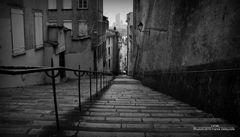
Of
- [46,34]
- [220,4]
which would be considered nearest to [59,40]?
[46,34]

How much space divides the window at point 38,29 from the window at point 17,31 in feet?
5.40

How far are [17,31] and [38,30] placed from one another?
→ 2.47 metres

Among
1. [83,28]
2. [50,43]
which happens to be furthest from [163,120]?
[83,28]

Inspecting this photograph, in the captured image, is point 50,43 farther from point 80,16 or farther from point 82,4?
point 82,4

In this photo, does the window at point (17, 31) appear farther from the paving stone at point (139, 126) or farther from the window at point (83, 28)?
the window at point (83, 28)

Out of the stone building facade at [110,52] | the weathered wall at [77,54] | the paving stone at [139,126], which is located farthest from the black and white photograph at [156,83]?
the stone building facade at [110,52]

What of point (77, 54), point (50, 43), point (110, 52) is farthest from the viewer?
point (110, 52)


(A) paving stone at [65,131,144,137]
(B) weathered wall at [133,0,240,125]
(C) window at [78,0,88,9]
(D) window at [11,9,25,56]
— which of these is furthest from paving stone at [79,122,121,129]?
(C) window at [78,0,88,9]

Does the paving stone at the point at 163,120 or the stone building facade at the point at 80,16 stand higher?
the stone building facade at the point at 80,16

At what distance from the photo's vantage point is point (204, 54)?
556cm

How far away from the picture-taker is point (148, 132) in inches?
131

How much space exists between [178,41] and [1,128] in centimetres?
614

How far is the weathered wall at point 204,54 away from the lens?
4289 millimetres

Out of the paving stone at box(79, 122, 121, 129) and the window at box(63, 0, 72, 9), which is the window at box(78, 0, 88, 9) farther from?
the paving stone at box(79, 122, 121, 129)
